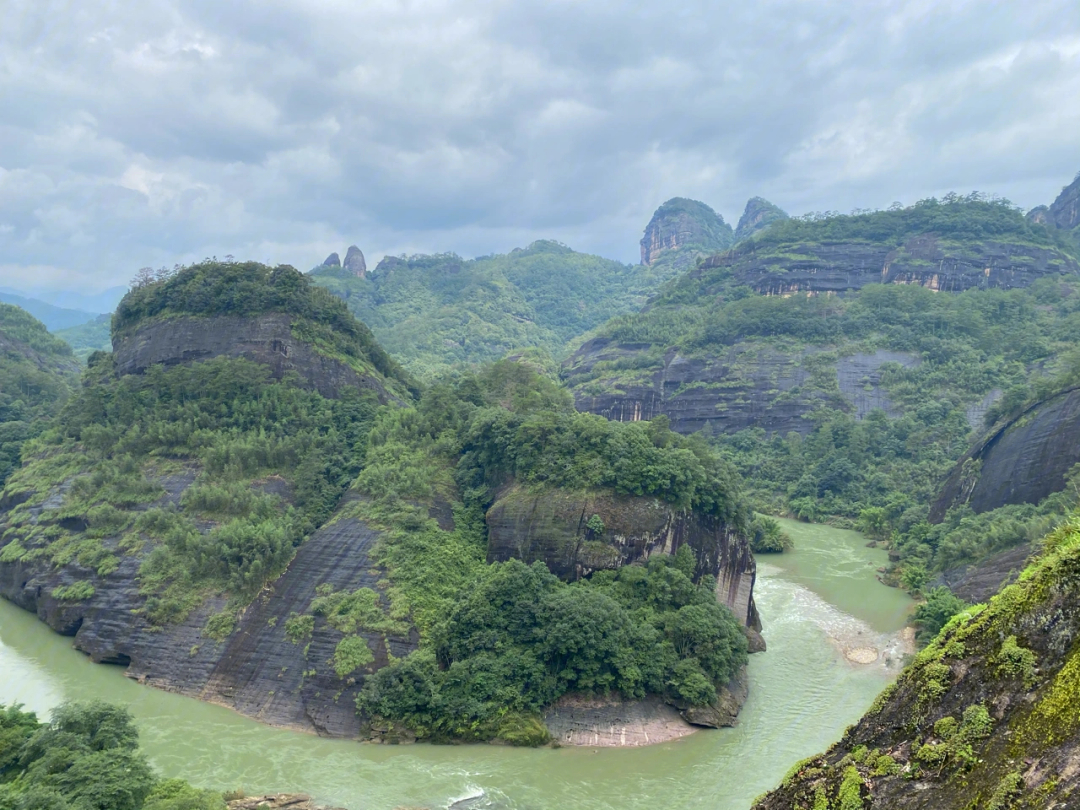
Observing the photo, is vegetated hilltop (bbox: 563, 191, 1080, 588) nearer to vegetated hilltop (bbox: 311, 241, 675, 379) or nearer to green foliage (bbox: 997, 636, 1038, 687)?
vegetated hilltop (bbox: 311, 241, 675, 379)

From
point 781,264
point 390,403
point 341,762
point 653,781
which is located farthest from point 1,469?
point 781,264

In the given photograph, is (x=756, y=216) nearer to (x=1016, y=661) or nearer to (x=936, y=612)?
(x=936, y=612)

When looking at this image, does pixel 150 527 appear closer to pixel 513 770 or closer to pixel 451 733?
pixel 451 733

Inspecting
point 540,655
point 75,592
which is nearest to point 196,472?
point 75,592

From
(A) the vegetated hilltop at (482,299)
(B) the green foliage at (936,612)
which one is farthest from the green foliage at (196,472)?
(A) the vegetated hilltop at (482,299)

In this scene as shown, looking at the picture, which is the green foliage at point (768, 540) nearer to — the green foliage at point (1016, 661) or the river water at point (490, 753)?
the river water at point (490, 753)

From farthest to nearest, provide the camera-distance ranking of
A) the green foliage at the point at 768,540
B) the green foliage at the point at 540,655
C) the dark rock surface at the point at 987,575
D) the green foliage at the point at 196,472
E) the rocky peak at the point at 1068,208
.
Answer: the rocky peak at the point at 1068,208 → the green foliage at the point at 768,540 → the dark rock surface at the point at 987,575 → the green foliage at the point at 196,472 → the green foliage at the point at 540,655
